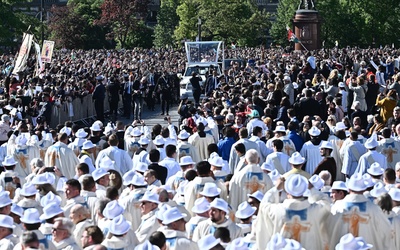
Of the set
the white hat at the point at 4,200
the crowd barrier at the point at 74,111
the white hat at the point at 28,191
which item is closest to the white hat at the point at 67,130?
the white hat at the point at 28,191

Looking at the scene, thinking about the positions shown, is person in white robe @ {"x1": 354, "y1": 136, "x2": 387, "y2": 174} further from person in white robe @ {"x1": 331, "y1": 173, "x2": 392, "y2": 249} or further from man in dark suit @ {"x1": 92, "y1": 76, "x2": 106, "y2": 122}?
man in dark suit @ {"x1": 92, "y1": 76, "x2": 106, "y2": 122}

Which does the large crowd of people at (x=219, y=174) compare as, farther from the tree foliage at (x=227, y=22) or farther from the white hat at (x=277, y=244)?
the tree foliage at (x=227, y=22)

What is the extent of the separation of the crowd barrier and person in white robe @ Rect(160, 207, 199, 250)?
59.7 feet

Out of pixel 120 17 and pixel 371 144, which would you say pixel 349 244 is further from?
pixel 120 17

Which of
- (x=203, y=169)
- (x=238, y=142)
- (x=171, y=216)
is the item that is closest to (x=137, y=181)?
(x=203, y=169)

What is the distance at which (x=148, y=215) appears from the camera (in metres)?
12.0

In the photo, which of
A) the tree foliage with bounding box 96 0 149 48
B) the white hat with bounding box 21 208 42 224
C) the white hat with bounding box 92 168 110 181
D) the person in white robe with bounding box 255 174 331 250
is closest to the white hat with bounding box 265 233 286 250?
the person in white robe with bounding box 255 174 331 250

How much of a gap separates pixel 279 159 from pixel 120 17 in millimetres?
70167

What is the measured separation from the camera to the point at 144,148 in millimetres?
18453

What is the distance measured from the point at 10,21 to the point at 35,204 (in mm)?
49418

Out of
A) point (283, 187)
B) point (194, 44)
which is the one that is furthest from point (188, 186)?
point (194, 44)

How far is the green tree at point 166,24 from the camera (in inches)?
3514

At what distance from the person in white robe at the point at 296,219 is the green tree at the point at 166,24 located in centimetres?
7718

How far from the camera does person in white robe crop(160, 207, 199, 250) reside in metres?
10.7
